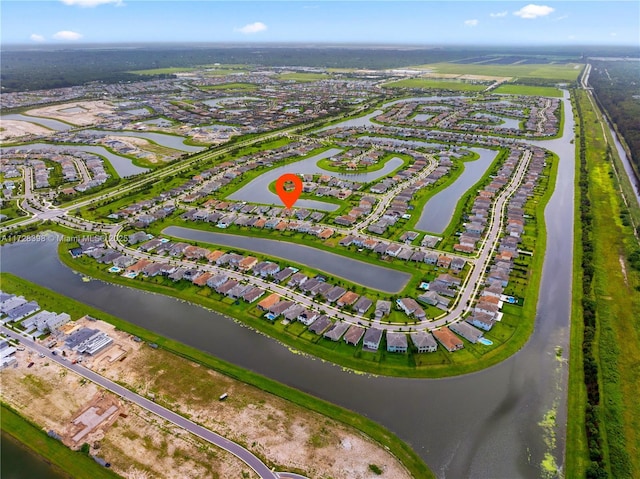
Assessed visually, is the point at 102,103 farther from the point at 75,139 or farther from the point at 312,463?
the point at 312,463

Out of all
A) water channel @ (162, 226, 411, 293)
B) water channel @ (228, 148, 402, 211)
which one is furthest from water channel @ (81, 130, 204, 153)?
water channel @ (162, 226, 411, 293)

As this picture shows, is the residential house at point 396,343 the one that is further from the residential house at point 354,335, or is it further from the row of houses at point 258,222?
the row of houses at point 258,222

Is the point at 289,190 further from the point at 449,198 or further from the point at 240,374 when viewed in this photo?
the point at 240,374

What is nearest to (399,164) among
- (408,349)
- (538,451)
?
(408,349)

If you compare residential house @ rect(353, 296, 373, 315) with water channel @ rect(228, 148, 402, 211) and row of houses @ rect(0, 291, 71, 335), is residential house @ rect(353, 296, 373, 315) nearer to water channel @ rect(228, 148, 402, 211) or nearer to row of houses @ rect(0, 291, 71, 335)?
water channel @ rect(228, 148, 402, 211)

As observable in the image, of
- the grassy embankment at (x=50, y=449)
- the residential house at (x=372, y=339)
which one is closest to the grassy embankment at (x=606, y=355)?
the residential house at (x=372, y=339)

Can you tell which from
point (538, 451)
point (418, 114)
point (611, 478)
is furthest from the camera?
point (418, 114)

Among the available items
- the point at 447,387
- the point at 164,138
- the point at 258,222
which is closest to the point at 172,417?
the point at 447,387
